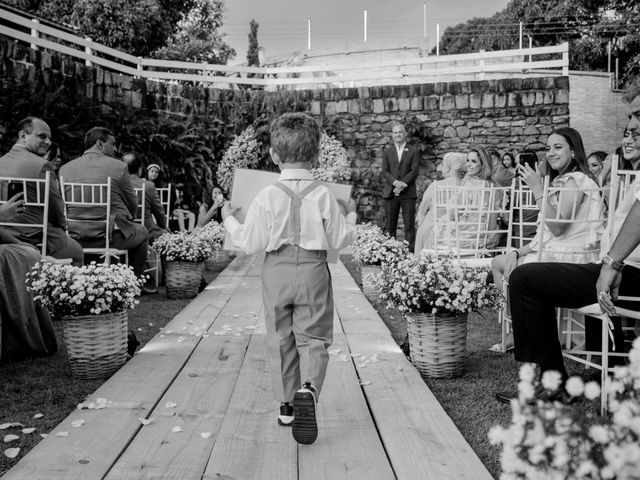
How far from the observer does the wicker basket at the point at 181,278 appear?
20.1 feet

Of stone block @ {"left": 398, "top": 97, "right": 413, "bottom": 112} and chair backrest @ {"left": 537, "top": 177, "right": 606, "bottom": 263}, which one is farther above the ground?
stone block @ {"left": 398, "top": 97, "right": 413, "bottom": 112}

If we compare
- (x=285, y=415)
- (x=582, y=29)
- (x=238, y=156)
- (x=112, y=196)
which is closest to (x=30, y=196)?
(x=112, y=196)

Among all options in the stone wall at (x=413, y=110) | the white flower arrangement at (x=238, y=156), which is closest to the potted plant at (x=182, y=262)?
the stone wall at (x=413, y=110)

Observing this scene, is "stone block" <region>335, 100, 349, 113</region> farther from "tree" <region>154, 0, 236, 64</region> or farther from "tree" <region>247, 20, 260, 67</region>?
"tree" <region>247, 20, 260, 67</region>

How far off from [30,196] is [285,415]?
9.77ft

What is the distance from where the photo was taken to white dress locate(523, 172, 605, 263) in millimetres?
3305

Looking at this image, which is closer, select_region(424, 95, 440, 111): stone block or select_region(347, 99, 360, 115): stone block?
select_region(424, 95, 440, 111): stone block

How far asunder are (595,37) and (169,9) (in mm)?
13457

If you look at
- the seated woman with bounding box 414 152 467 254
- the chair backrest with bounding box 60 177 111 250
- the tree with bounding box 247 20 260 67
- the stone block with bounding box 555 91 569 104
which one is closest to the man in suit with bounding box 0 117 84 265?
the chair backrest with bounding box 60 177 111 250

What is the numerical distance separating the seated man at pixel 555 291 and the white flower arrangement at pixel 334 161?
369 inches

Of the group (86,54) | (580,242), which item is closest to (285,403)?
(580,242)

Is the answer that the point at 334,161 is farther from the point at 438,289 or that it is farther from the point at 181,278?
the point at 438,289

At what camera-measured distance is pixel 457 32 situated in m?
38.3

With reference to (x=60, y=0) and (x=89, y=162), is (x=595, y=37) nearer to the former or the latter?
(x=60, y=0)
